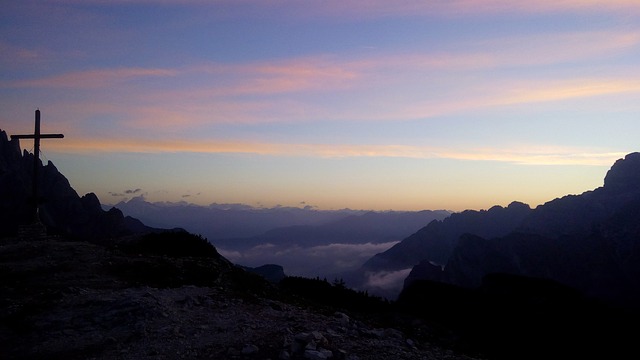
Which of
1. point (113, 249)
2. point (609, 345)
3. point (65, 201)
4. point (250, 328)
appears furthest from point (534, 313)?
point (65, 201)

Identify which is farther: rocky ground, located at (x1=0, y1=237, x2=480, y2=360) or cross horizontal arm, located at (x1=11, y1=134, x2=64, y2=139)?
cross horizontal arm, located at (x1=11, y1=134, x2=64, y2=139)

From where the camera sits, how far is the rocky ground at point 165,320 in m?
12.5

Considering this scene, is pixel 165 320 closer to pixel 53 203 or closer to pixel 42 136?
pixel 42 136

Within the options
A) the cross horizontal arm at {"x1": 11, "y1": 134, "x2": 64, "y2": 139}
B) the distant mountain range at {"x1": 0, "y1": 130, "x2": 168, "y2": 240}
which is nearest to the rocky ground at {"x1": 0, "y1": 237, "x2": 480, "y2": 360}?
the cross horizontal arm at {"x1": 11, "y1": 134, "x2": 64, "y2": 139}

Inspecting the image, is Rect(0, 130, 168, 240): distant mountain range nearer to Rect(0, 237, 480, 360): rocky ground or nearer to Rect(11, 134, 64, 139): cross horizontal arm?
Rect(11, 134, 64, 139): cross horizontal arm

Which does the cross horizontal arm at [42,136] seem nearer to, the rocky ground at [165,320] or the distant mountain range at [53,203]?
the rocky ground at [165,320]

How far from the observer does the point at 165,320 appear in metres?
14.5

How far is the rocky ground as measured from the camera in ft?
40.9

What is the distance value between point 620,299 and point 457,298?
514ft

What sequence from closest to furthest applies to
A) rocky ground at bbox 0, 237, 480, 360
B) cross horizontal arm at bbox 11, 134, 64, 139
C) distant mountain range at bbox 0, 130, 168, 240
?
1. rocky ground at bbox 0, 237, 480, 360
2. cross horizontal arm at bbox 11, 134, 64, 139
3. distant mountain range at bbox 0, 130, 168, 240

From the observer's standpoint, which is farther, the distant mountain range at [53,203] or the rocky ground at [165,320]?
the distant mountain range at [53,203]

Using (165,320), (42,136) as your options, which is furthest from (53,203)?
(165,320)

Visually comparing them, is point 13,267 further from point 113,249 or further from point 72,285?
point 113,249

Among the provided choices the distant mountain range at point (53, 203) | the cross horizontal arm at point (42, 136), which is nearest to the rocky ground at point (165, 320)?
the cross horizontal arm at point (42, 136)
